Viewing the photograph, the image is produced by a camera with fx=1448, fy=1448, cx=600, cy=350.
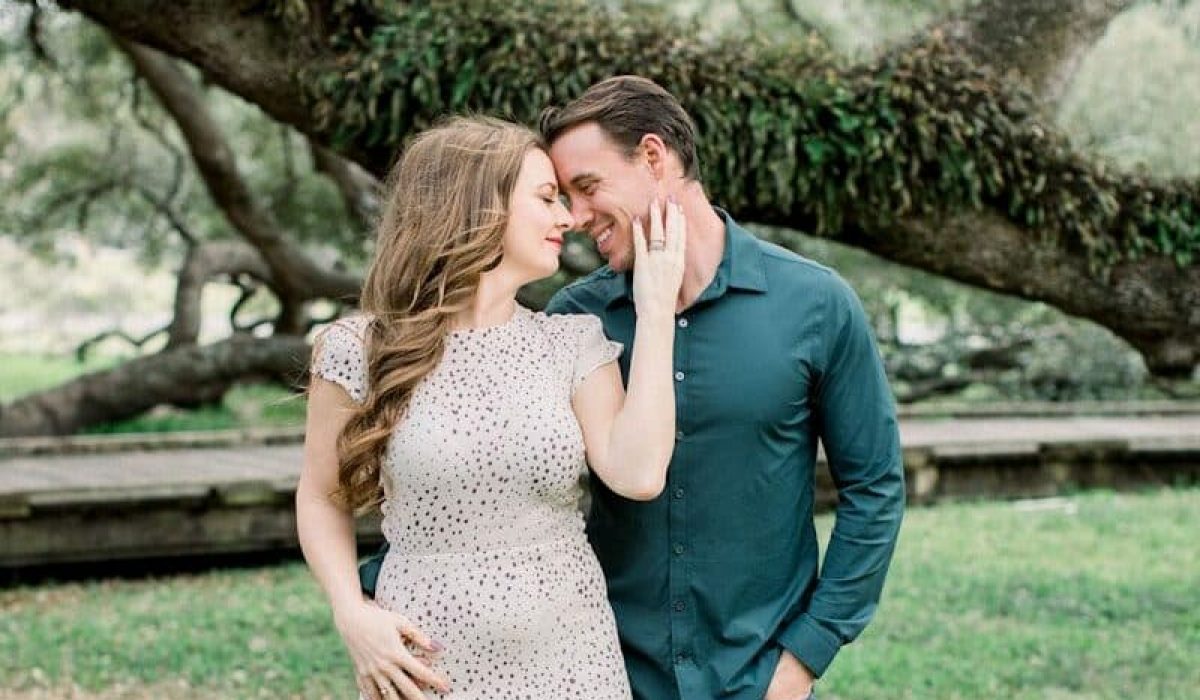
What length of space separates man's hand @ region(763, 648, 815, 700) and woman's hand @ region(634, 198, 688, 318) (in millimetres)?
638

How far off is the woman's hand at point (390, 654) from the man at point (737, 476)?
42 cm

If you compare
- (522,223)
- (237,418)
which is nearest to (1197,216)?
(522,223)

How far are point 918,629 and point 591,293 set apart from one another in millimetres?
4645

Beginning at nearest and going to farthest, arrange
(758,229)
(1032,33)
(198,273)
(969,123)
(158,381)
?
(969,123) → (1032,33) → (758,229) → (158,381) → (198,273)

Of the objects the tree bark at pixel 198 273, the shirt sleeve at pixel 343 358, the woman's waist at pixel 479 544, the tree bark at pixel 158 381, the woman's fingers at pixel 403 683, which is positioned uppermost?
the shirt sleeve at pixel 343 358

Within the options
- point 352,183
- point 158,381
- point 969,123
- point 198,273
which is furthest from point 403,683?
point 198,273

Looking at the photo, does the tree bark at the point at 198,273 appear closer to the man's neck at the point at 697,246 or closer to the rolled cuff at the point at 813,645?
the man's neck at the point at 697,246

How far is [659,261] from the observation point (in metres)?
2.45

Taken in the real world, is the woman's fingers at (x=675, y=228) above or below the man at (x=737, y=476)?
above

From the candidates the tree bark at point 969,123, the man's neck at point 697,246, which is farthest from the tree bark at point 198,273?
the man's neck at point 697,246

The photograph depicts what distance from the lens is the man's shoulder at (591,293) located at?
8.77 ft

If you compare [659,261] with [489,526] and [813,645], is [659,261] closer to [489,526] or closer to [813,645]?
[489,526]

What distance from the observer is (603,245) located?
102 inches

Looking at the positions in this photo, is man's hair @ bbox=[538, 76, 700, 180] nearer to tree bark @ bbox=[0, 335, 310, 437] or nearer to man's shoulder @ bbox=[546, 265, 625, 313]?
man's shoulder @ bbox=[546, 265, 625, 313]
